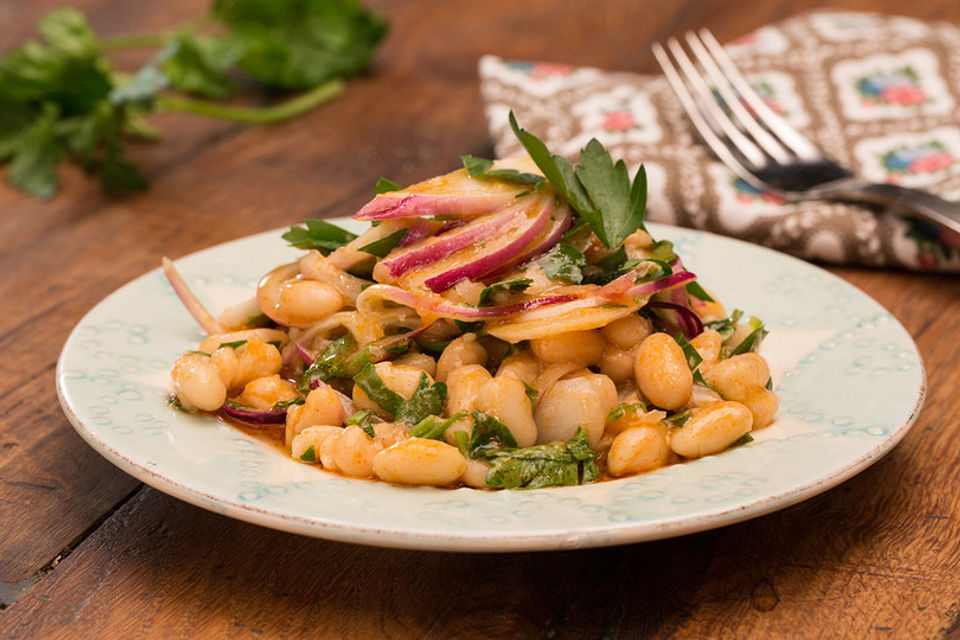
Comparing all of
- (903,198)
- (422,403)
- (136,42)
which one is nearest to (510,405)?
(422,403)

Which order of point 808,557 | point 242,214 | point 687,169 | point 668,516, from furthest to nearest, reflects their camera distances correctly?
point 242,214, point 687,169, point 808,557, point 668,516

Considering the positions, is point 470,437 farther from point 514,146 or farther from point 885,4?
point 885,4

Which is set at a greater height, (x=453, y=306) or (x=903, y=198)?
(x=453, y=306)

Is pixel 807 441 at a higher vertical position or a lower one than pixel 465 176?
lower

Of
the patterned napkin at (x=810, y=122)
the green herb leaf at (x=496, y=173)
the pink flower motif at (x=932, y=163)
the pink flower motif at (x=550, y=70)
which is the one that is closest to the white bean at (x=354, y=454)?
the green herb leaf at (x=496, y=173)

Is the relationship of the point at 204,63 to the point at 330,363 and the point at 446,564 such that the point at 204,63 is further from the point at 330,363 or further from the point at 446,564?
the point at 446,564

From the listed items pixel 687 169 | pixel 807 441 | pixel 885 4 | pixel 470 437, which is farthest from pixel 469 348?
pixel 885 4
